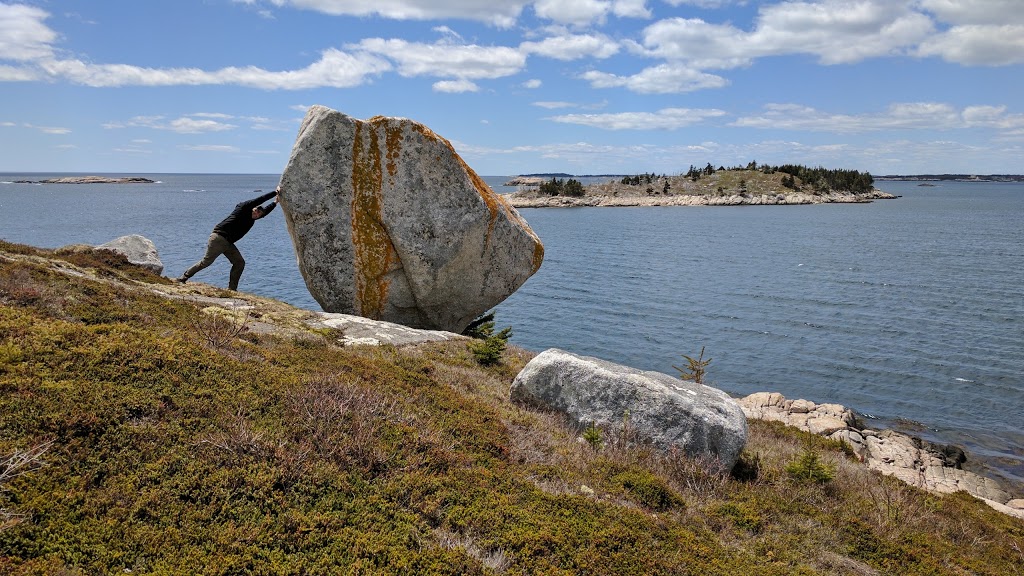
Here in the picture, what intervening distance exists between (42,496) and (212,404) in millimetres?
1994

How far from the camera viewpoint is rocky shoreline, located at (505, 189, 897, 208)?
131375mm

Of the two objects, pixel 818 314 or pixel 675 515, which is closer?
pixel 675 515

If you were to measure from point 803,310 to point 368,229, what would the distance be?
25645 mm

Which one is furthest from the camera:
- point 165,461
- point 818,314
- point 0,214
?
point 0,214

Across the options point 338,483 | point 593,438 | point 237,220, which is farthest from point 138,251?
point 593,438

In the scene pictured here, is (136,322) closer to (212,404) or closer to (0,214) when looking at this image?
(212,404)

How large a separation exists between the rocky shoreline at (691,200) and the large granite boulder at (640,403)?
4778 inches

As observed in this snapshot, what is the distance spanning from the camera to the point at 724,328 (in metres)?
28.9

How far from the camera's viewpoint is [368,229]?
1616 cm

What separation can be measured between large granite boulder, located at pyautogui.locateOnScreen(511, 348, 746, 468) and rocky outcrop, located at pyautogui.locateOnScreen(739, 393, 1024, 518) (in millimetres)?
6640

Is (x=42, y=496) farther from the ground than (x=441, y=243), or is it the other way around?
(x=441, y=243)

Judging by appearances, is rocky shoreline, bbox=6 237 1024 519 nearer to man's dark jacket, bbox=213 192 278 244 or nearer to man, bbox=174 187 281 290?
man, bbox=174 187 281 290

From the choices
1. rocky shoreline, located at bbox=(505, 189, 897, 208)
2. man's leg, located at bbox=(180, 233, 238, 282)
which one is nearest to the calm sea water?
man's leg, located at bbox=(180, 233, 238, 282)

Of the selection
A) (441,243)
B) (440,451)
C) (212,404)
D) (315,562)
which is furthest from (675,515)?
(441,243)
